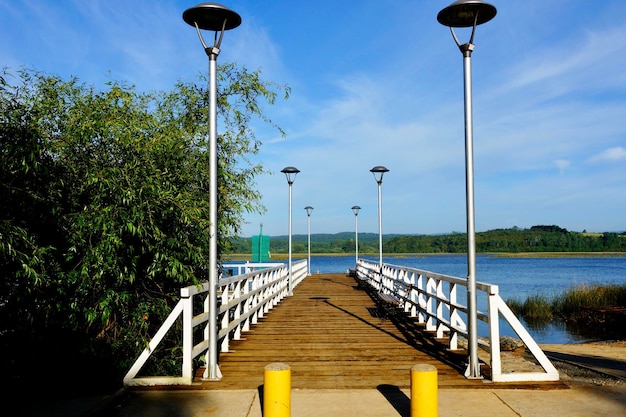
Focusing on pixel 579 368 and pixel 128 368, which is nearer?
pixel 128 368

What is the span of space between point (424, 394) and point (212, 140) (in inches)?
160

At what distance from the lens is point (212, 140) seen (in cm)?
701

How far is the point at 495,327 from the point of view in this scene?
6734 mm

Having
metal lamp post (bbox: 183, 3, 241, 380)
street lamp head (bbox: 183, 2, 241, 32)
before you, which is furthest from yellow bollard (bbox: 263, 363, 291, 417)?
street lamp head (bbox: 183, 2, 241, 32)

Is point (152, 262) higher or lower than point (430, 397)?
higher

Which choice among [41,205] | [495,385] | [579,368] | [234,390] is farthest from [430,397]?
[579,368]

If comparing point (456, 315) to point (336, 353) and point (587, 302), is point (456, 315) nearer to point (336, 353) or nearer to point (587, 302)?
point (336, 353)

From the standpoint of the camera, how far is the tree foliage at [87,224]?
19.7 feet

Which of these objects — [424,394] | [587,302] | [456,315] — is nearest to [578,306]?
→ [587,302]

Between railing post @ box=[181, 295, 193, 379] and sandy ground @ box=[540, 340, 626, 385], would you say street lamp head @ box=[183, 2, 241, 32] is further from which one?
sandy ground @ box=[540, 340, 626, 385]

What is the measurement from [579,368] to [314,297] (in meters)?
9.52

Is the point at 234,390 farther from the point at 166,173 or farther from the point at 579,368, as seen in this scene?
the point at 579,368

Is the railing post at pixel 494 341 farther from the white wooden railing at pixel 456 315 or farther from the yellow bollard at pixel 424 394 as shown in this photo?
the yellow bollard at pixel 424 394

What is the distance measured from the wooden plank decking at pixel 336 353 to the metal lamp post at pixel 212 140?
42 centimetres
